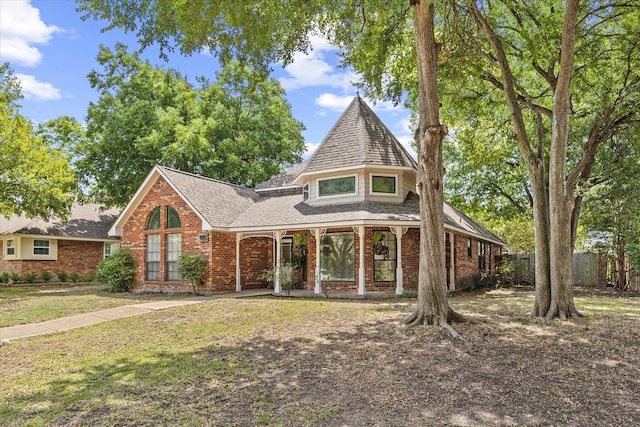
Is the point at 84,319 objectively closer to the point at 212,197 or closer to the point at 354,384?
the point at 212,197

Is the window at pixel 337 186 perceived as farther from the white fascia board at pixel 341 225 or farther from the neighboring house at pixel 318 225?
the white fascia board at pixel 341 225

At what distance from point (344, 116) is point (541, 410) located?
15.2m

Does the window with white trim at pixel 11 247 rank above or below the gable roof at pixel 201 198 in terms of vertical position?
below

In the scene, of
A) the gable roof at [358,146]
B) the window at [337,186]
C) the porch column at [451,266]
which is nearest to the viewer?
the gable roof at [358,146]

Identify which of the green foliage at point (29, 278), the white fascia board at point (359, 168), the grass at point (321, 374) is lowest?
the green foliage at point (29, 278)

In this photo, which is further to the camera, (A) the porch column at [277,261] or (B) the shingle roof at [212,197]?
(B) the shingle roof at [212,197]

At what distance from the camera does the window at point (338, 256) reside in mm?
15766

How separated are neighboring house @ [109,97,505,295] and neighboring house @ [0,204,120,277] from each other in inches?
321

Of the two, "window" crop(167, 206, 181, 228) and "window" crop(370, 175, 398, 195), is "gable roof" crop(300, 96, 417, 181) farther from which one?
"window" crop(167, 206, 181, 228)

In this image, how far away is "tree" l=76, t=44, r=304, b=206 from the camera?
24891 millimetres

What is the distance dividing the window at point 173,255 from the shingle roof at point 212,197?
1.62 m

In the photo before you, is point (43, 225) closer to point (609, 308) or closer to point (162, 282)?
point (162, 282)

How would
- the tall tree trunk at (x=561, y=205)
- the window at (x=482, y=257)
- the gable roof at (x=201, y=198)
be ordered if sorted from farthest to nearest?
1. the window at (x=482, y=257)
2. the gable roof at (x=201, y=198)
3. the tall tree trunk at (x=561, y=205)

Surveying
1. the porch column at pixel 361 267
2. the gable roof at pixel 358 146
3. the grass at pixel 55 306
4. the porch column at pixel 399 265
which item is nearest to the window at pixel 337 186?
the gable roof at pixel 358 146
